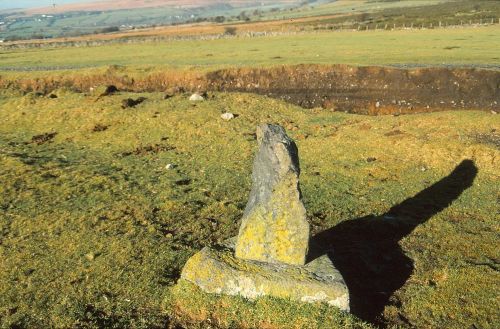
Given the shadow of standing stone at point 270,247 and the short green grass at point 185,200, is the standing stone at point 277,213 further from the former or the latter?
the short green grass at point 185,200

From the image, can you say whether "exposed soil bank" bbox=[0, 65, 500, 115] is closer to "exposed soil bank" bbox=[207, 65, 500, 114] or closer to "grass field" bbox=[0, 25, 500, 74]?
"exposed soil bank" bbox=[207, 65, 500, 114]

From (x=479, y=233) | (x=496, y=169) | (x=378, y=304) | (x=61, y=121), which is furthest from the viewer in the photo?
(x=61, y=121)

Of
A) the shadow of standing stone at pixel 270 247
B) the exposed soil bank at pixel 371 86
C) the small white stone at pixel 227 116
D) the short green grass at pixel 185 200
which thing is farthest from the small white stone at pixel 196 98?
the shadow of standing stone at pixel 270 247

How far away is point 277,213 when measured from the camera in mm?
11469

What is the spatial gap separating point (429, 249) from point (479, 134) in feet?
44.0

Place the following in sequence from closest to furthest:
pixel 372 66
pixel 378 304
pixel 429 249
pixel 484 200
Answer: pixel 378 304 → pixel 429 249 → pixel 484 200 → pixel 372 66

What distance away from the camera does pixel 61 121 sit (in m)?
29.7

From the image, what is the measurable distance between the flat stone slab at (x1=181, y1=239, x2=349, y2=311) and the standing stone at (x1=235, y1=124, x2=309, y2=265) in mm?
300

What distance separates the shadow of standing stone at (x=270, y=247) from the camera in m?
11.0

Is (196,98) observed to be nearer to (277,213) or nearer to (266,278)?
(277,213)

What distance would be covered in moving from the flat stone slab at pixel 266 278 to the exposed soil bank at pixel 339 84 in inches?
1076

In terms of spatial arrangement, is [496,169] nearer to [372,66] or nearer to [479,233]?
[479,233]

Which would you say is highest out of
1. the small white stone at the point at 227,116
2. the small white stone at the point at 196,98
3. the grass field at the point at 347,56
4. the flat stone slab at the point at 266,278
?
the grass field at the point at 347,56

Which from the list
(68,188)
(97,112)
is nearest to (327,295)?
(68,188)
